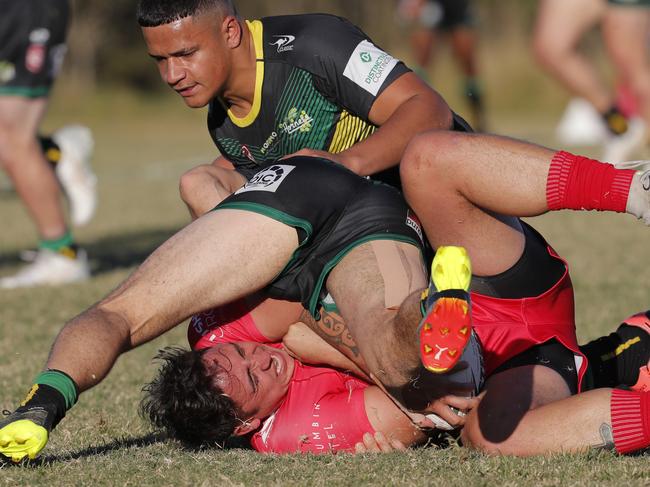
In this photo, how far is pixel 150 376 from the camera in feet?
16.0

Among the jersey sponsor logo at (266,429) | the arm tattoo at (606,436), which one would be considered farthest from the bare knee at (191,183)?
the arm tattoo at (606,436)

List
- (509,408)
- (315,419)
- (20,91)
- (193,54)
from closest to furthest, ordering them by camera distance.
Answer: (509,408)
(315,419)
(193,54)
(20,91)

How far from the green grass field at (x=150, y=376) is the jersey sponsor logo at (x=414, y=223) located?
2.45 feet

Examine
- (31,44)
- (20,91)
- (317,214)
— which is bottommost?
(20,91)

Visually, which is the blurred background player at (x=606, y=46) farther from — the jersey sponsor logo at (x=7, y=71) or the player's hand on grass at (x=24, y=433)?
the player's hand on grass at (x=24, y=433)

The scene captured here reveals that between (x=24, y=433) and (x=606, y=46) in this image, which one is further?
Answer: (x=606, y=46)

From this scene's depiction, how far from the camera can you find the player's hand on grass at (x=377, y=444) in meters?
3.55

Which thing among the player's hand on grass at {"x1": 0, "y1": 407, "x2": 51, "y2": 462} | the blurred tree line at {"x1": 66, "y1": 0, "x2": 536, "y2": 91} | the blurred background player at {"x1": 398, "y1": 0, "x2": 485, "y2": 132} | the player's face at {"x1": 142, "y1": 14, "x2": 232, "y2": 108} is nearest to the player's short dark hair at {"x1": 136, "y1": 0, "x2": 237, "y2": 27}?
the player's face at {"x1": 142, "y1": 14, "x2": 232, "y2": 108}

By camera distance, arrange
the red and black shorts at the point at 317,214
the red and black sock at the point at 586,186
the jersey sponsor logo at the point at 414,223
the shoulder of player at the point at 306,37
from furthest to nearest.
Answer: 1. the shoulder of player at the point at 306,37
2. the jersey sponsor logo at the point at 414,223
3. the red and black shorts at the point at 317,214
4. the red and black sock at the point at 586,186

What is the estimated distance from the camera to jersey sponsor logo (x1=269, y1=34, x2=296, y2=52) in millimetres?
4324

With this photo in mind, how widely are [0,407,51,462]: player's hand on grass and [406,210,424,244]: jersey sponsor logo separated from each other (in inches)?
52.9

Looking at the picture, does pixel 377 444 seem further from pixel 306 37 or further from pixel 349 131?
pixel 306 37

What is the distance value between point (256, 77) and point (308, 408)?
1303mm

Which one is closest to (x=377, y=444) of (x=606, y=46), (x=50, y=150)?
(x=50, y=150)
